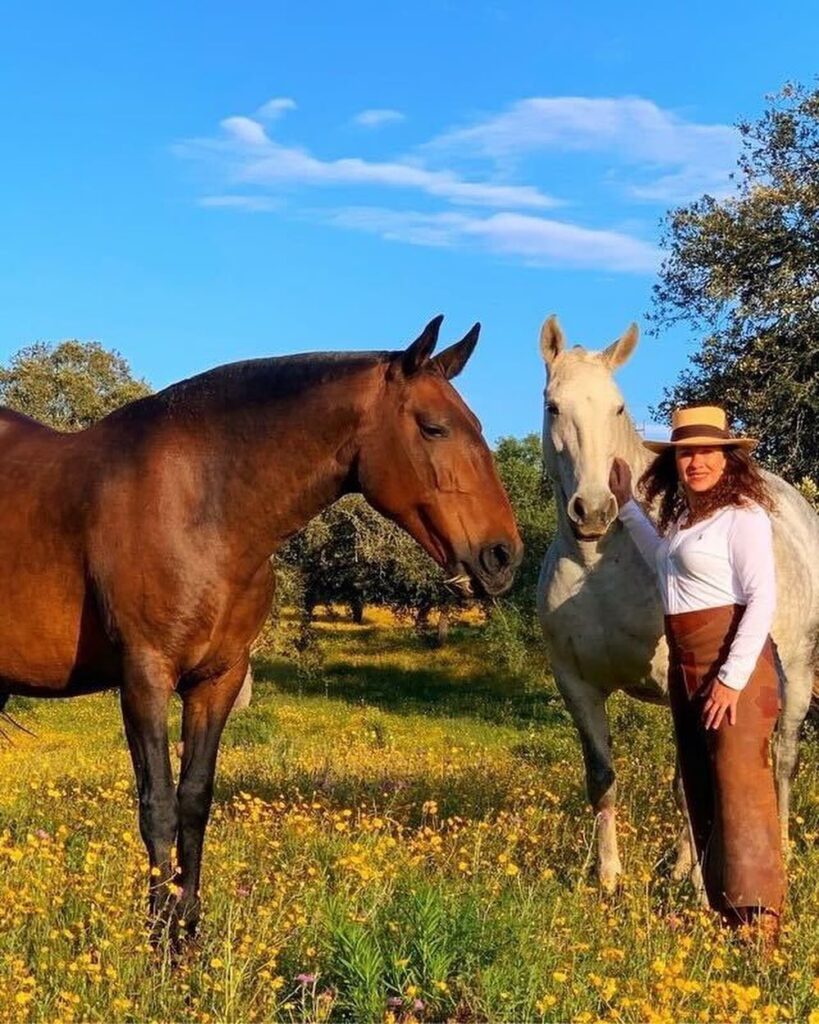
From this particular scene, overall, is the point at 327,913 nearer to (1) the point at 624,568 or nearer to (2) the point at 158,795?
(2) the point at 158,795

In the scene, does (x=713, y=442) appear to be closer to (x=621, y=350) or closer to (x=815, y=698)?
(x=621, y=350)

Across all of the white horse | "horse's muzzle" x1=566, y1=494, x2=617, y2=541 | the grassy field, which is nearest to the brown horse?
the grassy field

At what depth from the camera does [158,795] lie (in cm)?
408

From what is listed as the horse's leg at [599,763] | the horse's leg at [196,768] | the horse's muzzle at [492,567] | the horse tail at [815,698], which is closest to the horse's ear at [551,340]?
the horse's leg at [599,763]

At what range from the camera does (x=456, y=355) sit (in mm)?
4316

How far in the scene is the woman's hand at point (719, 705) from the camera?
4414 mm

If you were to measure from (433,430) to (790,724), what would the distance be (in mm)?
4378

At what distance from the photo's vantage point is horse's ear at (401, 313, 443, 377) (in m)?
4.05

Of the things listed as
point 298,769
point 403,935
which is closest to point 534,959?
point 403,935

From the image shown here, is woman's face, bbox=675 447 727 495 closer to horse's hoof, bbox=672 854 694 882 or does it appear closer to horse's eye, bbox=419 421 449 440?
horse's eye, bbox=419 421 449 440

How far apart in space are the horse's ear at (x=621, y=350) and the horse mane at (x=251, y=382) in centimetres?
210

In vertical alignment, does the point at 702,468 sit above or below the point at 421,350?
below

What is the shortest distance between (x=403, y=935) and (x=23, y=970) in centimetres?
138

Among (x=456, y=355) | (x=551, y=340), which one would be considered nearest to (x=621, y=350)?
(x=551, y=340)
